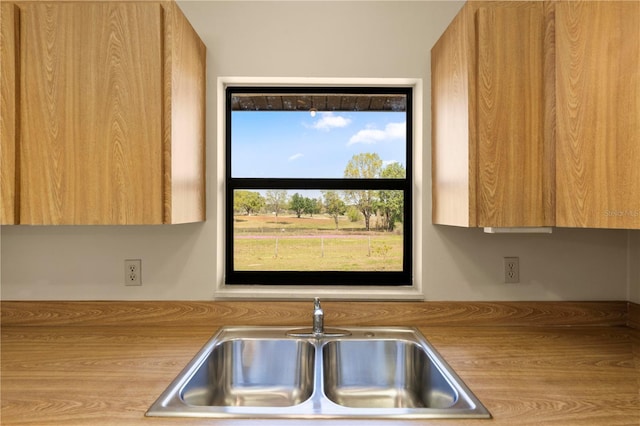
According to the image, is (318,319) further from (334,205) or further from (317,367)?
(334,205)

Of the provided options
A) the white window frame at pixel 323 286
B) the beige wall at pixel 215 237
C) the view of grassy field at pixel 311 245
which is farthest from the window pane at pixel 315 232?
the beige wall at pixel 215 237

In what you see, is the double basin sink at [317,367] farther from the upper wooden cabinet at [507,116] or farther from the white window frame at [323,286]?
the upper wooden cabinet at [507,116]

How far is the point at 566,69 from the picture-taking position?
1.26 meters

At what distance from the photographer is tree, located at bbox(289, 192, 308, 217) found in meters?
1.92

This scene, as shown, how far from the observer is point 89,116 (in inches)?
51.9

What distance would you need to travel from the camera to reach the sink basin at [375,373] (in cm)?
146

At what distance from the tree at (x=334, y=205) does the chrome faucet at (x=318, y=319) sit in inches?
19.7

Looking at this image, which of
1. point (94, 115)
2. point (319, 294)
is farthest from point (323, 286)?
point (94, 115)

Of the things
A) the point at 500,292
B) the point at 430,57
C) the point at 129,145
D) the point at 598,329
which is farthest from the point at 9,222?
the point at 598,329

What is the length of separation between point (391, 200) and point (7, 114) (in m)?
1.57

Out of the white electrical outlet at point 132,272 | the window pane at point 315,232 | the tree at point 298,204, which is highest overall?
the tree at point 298,204

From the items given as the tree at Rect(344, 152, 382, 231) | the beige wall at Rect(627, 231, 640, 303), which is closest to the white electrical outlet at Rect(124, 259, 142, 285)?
the tree at Rect(344, 152, 382, 231)

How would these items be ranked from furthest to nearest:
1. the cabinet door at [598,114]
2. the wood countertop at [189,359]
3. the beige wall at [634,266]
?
the beige wall at [634,266]
the cabinet door at [598,114]
the wood countertop at [189,359]

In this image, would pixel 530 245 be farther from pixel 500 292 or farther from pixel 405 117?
pixel 405 117
